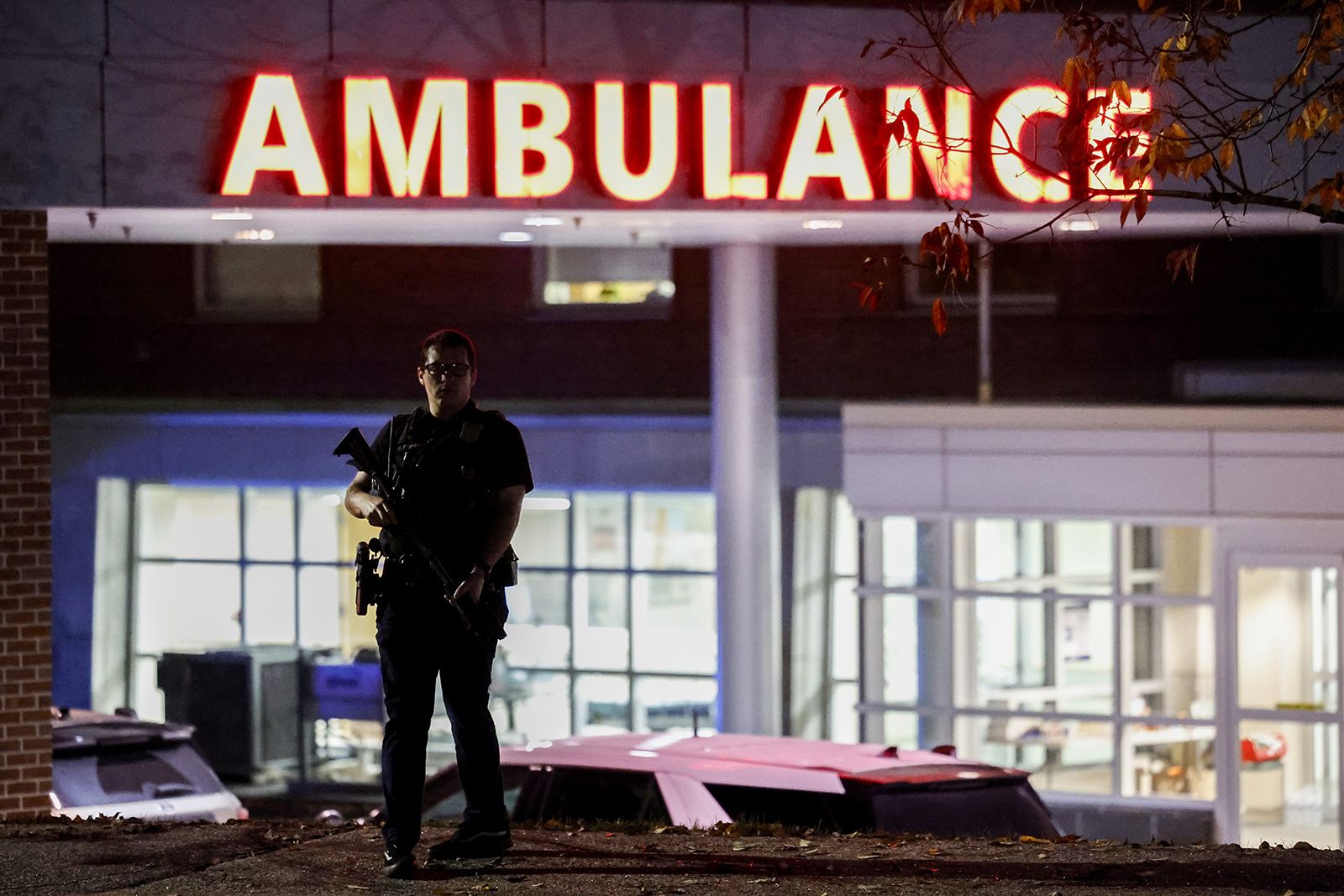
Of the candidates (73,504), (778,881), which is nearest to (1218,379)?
(73,504)

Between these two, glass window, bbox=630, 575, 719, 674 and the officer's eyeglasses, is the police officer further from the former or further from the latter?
glass window, bbox=630, 575, 719, 674

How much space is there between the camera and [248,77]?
1198 cm

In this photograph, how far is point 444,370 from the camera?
21.7ft

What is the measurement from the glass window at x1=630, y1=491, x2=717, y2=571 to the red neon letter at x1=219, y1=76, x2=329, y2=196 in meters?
8.33

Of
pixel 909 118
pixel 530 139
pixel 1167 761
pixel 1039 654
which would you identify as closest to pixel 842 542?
pixel 1039 654

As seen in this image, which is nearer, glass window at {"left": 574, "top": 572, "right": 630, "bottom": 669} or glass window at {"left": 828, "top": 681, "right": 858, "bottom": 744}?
glass window at {"left": 828, "top": 681, "right": 858, "bottom": 744}

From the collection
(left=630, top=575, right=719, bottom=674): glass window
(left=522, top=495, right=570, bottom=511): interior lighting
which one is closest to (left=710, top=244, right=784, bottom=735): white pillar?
(left=630, top=575, right=719, bottom=674): glass window

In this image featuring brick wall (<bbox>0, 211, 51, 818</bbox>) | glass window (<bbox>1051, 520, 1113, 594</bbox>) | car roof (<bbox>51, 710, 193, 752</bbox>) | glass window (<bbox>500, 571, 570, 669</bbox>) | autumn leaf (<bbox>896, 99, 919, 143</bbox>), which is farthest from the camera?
glass window (<bbox>500, 571, 570, 669</bbox>)

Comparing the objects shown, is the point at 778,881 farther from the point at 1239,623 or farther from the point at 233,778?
the point at 233,778

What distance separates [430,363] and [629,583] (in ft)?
44.7

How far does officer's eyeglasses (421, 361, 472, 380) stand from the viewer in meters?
6.60

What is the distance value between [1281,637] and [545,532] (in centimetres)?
857

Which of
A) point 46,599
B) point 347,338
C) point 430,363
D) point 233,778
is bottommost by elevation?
point 233,778

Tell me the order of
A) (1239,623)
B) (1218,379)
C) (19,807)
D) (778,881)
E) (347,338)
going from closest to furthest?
1. (778,881)
2. (19,807)
3. (1239,623)
4. (1218,379)
5. (347,338)
